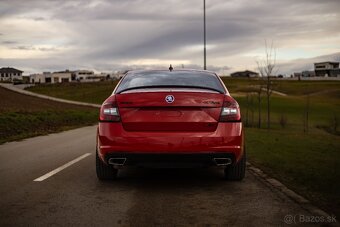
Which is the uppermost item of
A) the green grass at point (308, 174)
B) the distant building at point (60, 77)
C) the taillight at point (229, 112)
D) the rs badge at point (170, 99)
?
the distant building at point (60, 77)

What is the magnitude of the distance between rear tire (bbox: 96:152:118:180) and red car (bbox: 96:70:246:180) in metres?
0.42

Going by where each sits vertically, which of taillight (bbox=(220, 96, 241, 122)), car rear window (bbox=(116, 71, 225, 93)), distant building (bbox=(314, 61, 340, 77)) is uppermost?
distant building (bbox=(314, 61, 340, 77))

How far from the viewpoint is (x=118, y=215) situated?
4297mm

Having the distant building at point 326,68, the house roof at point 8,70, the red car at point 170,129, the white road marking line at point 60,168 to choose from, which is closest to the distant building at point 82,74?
the house roof at point 8,70

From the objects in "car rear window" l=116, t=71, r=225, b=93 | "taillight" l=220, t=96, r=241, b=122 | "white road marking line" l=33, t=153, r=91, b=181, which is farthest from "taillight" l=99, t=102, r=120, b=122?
"white road marking line" l=33, t=153, r=91, b=181

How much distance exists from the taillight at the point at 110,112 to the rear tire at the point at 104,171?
0.73 metres

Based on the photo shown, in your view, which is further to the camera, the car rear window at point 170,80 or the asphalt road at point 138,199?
the car rear window at point 170,80

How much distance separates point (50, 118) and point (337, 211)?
21770mm

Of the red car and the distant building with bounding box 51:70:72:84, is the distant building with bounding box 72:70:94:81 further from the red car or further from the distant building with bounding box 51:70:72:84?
the red car

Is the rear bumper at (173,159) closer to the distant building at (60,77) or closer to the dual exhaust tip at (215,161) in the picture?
the dual exhaust tip at (215,161)

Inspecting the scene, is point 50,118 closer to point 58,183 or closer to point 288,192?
point 58,183

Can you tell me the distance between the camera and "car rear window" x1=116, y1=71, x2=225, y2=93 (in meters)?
5.84

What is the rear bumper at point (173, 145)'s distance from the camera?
518 centimetres

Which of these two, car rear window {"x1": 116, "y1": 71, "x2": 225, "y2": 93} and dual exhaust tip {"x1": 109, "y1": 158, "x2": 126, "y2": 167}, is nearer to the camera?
dual exhaust tip {"x1": 109, "y1": 158, "x2": 126, "y2": 167}
